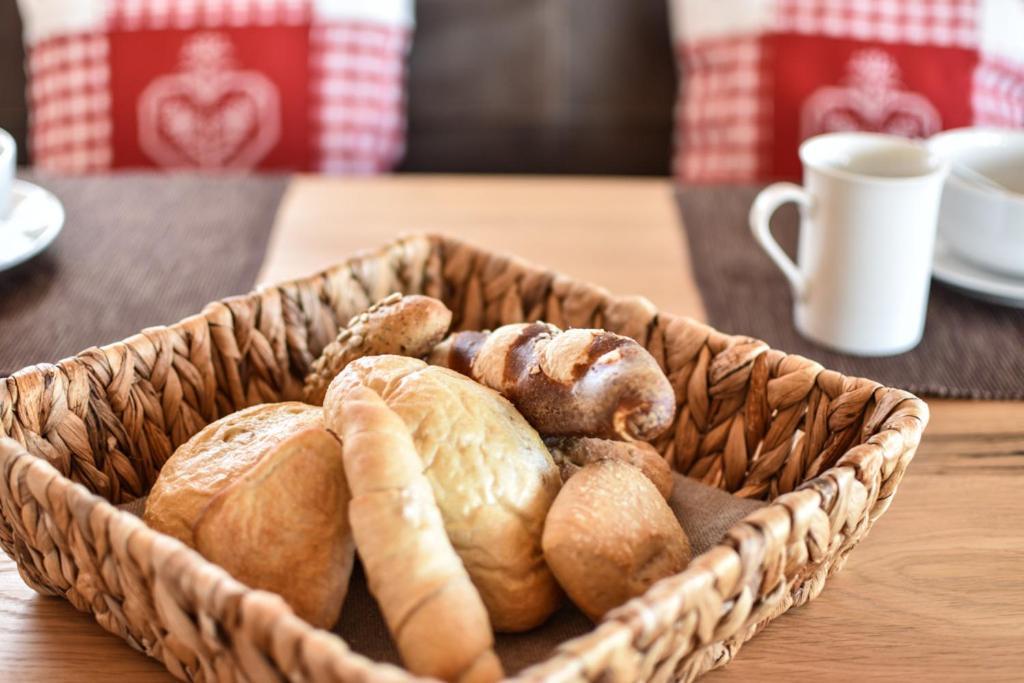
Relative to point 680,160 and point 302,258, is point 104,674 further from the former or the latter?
point 680,160

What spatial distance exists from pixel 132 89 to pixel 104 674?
3.83 feet

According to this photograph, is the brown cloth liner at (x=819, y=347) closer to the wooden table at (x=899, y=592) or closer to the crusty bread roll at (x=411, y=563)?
the wooden table at (x=899, y=592)

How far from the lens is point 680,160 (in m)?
1.63

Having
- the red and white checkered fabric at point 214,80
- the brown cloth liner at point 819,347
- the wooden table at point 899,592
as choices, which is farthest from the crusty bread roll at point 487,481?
the red and white checkered fabric at point 214,80

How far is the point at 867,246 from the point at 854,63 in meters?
0.69

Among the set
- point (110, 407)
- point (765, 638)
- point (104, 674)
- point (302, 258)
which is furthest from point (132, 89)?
point (765, 638)

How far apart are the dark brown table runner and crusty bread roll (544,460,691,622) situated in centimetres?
54

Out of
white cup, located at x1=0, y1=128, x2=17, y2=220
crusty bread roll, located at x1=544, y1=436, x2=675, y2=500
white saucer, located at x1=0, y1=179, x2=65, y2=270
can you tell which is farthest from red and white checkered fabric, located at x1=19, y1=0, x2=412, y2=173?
crusty bread roll, located at x1=544, y1=436, x2=675, y2=500

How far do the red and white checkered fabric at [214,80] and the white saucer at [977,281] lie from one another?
33.9 inches

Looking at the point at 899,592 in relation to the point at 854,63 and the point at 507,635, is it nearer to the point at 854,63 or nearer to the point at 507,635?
the point at 507,635

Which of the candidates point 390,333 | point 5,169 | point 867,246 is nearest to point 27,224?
point 5,169

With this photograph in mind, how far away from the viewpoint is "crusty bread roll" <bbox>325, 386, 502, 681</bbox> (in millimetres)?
465

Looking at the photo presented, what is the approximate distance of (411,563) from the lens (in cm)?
48

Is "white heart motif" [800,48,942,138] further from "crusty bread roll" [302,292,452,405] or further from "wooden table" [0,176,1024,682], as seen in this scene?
"crusty bread roll" [302,292,452,405]
